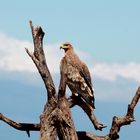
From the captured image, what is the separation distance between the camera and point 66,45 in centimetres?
1897

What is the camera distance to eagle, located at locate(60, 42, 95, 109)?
17531mm

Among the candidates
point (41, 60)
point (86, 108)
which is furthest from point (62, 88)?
point (86, 108)

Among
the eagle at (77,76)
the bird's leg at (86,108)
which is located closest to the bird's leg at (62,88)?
the bird's leg at (86,108)

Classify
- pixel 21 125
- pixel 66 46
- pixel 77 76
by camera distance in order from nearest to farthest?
pixel 21 125
pixel 77 76
pixel 66 46

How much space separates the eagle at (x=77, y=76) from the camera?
690 inches

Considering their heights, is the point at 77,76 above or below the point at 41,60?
above

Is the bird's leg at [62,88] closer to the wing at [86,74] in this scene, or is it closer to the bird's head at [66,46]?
the wing at [86,74]

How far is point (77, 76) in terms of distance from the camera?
59.2ft

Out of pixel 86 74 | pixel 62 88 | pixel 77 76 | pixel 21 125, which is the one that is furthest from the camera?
pixel 77 76

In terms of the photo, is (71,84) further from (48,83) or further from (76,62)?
(48,83)

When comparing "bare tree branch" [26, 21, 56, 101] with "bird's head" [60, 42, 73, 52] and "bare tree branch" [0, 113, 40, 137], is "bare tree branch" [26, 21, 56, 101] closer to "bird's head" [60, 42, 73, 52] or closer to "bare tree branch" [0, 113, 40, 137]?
"bare tree branch" [0, 113, 40, 137]

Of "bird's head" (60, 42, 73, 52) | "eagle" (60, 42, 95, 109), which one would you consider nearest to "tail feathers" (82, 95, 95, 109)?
"eagle" (60, 42, 95, 109)

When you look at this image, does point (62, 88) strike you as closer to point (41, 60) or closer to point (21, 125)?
point (41, 60)

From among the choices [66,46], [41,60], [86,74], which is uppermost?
[66,46]
